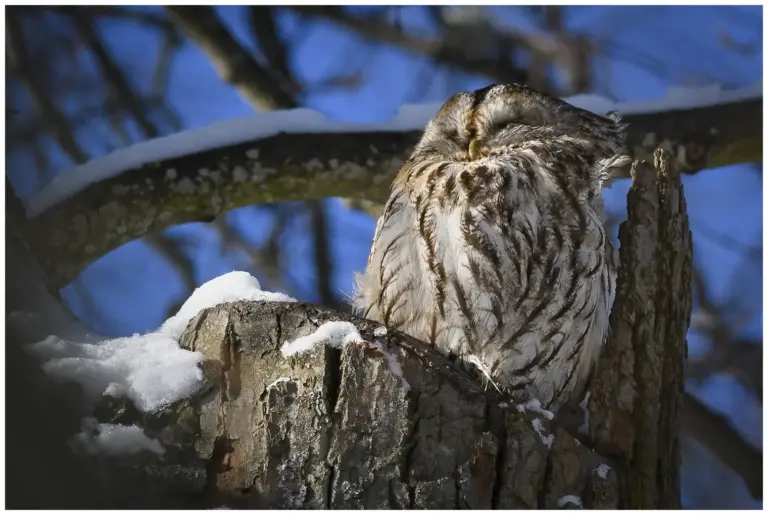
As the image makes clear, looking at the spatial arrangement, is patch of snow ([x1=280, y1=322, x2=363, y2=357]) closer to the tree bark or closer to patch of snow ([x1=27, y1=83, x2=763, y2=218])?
the tree bark

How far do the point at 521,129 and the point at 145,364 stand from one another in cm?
112

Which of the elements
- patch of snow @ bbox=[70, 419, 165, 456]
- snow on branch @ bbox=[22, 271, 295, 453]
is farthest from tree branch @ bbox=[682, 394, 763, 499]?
patch of snow @ bbox=[70, 419, 165, 456]

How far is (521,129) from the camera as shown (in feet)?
6.35

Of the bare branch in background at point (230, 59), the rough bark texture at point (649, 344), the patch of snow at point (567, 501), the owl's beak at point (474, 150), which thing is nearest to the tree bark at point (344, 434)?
the patch of snow at point (567, 501)

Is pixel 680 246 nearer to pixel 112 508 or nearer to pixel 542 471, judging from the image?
pixel 542 471

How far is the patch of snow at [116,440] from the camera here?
1200 mm

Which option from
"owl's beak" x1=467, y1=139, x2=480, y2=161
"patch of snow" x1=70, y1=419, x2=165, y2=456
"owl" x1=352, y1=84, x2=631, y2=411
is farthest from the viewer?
"owl's beak" x1=467, y1=139, x2=480, y2=161

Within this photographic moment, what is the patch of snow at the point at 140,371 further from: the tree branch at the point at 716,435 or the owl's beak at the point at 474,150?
the tree branch at the point at 716,435

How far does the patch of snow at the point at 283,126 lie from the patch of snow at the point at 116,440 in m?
1.13

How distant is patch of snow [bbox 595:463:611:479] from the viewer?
1329 millimetres

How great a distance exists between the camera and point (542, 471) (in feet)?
4.20

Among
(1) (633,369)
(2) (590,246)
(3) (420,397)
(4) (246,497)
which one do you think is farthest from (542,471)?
(2) (590,246)

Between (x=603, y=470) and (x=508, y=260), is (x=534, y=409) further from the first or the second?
(x=508, y=260)

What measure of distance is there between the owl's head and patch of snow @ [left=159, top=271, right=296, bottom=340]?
0.68 metres
